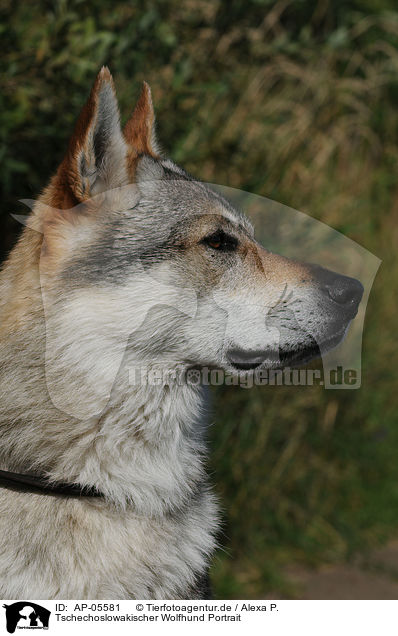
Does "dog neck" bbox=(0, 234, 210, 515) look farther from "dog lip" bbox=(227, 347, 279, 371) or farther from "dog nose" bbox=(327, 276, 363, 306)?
"dog nose" bbox=(327, 276, 363, 306)

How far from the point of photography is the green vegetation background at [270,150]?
Answer: 4.16 metres

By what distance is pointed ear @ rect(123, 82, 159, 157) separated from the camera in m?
3.05

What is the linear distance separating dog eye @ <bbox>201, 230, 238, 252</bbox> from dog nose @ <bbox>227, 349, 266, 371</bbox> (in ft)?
1.57

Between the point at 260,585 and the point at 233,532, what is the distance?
41cm

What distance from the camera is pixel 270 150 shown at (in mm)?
5336

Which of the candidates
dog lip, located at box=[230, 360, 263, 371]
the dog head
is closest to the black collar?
the dog head

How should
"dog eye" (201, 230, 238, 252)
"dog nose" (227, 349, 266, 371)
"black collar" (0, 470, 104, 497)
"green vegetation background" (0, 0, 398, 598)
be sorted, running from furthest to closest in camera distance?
"green vegetation background" (0, 0, 398, 598), "dog eye" (201, 230, 238, 252), "dog nose" (227, 349, 266, 371), "black collar" (0, 470, 104, 497)

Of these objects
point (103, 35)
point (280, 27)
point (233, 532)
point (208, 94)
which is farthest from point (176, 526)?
point (280, 27)

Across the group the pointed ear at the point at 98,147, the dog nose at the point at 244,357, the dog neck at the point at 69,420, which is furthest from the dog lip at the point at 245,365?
the pointed ear at the point at 98,147
